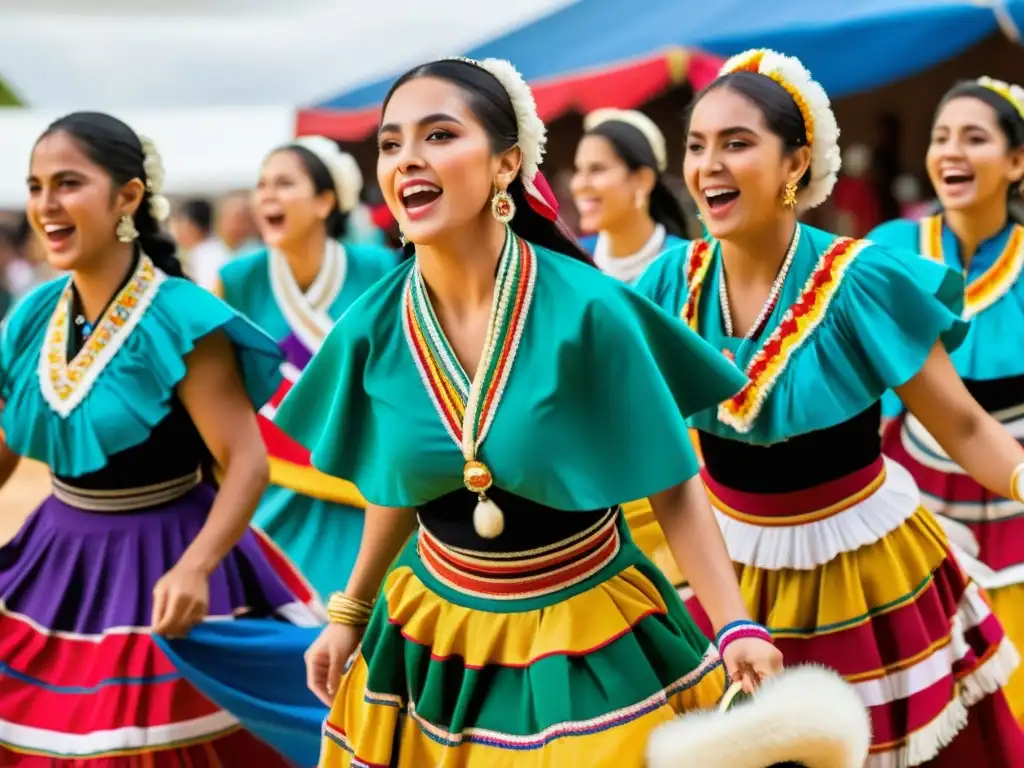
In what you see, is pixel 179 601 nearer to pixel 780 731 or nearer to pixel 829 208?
pixel 780 731

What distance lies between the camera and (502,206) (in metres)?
1.95

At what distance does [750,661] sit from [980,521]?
191cm

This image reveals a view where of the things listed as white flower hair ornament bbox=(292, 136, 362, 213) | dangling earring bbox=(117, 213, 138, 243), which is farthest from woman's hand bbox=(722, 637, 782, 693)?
white flower hair ornament bbox=(292, 136, 362, 213)

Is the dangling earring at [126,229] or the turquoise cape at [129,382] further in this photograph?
the dangling earring at [126,229]

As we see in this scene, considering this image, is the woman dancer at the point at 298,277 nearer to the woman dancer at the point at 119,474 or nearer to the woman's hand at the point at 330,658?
the woman dancer at the point at 119,474

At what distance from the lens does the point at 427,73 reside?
1937 millimetres

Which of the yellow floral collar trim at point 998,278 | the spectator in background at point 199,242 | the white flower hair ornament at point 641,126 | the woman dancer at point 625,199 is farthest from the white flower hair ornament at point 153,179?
the spectator in background at point 199,242

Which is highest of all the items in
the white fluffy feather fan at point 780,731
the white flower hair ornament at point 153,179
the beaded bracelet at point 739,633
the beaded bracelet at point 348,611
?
the white flower hair ornament at point 153,179

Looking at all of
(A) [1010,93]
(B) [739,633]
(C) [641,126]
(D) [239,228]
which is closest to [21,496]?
(D) [239,228]

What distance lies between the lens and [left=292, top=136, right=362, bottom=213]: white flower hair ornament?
502 cm

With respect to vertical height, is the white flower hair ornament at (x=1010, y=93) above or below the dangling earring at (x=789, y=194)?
above

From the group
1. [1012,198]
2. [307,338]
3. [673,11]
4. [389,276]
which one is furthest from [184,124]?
[389,276]

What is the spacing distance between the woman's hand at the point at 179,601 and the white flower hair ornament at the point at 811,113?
1424mm

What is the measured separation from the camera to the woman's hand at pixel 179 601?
2.53 metres
